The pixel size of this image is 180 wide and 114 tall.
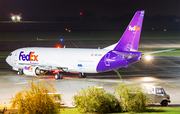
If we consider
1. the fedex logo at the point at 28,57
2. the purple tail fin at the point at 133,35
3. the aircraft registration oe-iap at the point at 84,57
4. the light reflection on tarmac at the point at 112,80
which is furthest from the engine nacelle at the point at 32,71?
the purple tail fin at the point at 133,35

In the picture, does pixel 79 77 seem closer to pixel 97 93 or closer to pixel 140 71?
pixel 140 71

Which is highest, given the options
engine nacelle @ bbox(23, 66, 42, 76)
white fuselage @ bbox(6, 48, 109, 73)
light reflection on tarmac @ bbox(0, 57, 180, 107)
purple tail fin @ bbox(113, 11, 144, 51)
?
purple tail fin @ bbox(113, 11, 144, 51)

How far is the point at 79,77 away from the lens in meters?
40.2

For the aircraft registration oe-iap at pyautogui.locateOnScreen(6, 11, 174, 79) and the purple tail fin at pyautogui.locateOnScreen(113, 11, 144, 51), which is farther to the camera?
the aircraft registration oe-iap at pyautogui.locateOnScreen(6, 11, 174, 79)

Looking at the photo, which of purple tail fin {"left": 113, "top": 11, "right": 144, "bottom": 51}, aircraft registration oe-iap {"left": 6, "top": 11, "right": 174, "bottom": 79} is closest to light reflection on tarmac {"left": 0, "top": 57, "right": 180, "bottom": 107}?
aircraft registration oe-iap {"left": 6, "top": 11, "right": 174, "bottom": 79}

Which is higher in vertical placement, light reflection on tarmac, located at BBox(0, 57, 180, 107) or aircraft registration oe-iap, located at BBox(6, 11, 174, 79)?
aircraft registration oe-iap, located at BBox(6, 11, 174, 79)

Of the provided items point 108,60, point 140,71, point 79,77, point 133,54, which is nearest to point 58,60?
point 79,77

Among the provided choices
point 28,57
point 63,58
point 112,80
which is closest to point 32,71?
point 28,57

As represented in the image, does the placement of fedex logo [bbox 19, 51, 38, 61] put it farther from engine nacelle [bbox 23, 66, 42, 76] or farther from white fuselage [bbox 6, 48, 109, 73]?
engine nacelle [bbox 23, 66, 42, 76]

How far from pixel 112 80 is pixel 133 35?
6.79m

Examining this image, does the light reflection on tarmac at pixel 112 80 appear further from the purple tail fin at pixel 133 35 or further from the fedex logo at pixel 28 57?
the purple tail fin at pixel 133 35

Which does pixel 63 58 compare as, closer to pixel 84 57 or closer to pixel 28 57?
pixel 84 57

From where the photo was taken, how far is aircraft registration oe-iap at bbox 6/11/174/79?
35156 mm

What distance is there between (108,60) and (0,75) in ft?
52.1
